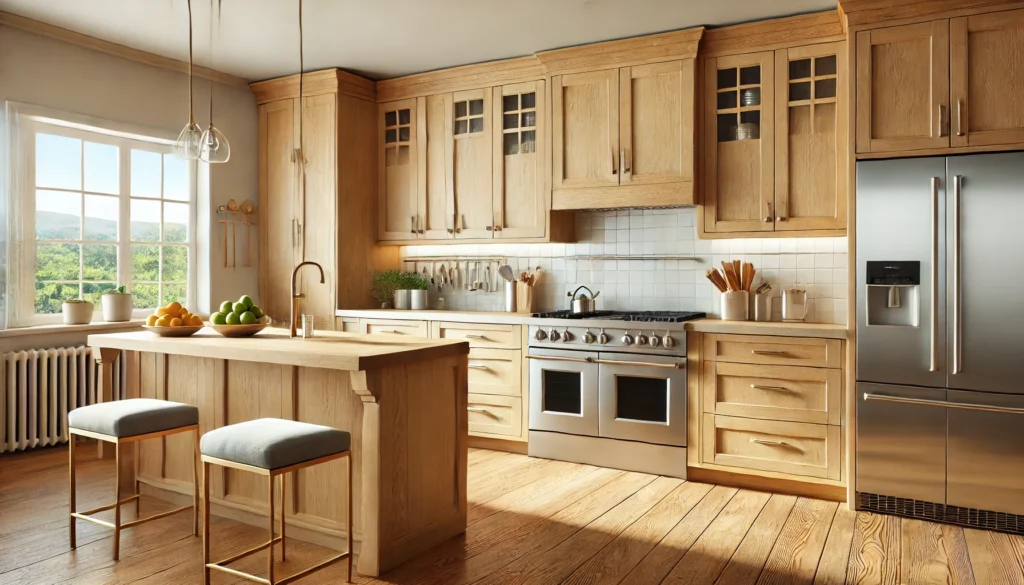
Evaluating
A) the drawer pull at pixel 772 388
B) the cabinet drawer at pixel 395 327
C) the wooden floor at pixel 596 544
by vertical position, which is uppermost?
the cabinet drawer at pixel 395 327

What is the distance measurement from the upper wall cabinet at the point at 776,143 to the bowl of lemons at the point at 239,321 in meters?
2.58

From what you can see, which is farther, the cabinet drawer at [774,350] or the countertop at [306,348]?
the cabinet drawer at [774,350]

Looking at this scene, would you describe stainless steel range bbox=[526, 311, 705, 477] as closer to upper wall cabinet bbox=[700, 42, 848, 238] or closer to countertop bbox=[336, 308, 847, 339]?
countertop bbox=[336, 308, 847, 339]

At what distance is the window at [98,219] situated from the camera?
180 inches

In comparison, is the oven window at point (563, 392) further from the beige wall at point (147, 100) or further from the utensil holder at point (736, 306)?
the beige wall at point (147, 100)

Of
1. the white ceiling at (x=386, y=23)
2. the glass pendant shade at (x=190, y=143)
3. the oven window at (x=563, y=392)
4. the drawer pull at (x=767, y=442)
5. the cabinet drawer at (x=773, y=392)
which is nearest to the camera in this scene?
the glass pendant shade at (x=190, y=143)

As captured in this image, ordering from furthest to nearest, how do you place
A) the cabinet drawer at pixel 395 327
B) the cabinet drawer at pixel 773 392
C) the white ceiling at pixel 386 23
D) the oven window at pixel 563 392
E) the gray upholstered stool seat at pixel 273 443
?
the cabinet drawer at pixel 395 327, the oven window at pixel 563 392, the white ceiling at pixel 386 23, the cabinet drawer at pixel 773 392, the gray upholstered stool seat at pixel 273 443

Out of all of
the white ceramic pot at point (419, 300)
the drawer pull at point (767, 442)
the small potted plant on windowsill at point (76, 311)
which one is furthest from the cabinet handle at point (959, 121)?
the small potted plant on windowsill at point (76, 311)

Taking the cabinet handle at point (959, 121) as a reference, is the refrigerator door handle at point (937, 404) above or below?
below

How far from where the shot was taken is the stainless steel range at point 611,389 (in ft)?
13.9

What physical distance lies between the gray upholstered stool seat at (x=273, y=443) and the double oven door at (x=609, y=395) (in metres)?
2.03

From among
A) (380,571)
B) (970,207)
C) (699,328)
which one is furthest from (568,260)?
(380,571)

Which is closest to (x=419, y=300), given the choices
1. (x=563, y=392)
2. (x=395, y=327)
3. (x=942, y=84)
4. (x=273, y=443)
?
(x=395, y=327)

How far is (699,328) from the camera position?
414 cm
